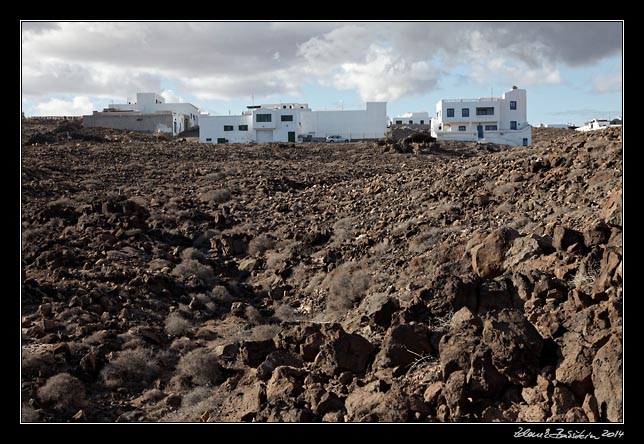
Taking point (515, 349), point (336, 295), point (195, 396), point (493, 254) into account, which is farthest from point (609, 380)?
point (336, 295)

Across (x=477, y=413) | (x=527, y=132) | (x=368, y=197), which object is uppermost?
(x=527, y=132)

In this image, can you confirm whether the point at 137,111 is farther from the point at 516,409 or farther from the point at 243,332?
the point at 516,409

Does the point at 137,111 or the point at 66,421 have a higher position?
the point at 137,111

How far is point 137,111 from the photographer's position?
65.4 meters

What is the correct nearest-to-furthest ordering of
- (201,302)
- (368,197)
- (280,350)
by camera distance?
(280,350), (201,302), (368,197)

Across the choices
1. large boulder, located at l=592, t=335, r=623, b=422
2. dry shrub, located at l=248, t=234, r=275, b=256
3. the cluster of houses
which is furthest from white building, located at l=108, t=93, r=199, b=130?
large boulder, located at l=592, t=335, r=623, b=422

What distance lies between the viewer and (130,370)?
10250 mm

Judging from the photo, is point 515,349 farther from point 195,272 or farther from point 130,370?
point 195,272

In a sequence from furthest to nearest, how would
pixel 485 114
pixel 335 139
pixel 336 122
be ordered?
pixel 336 122, pixel 485 114, pixel 335 139

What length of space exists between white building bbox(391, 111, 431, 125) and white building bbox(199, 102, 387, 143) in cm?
1782

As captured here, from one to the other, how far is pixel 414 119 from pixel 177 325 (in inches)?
2694

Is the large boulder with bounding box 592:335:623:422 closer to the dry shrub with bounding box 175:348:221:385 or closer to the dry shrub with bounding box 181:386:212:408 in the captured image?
the dry shrub with bounding box 181:386:212:408
